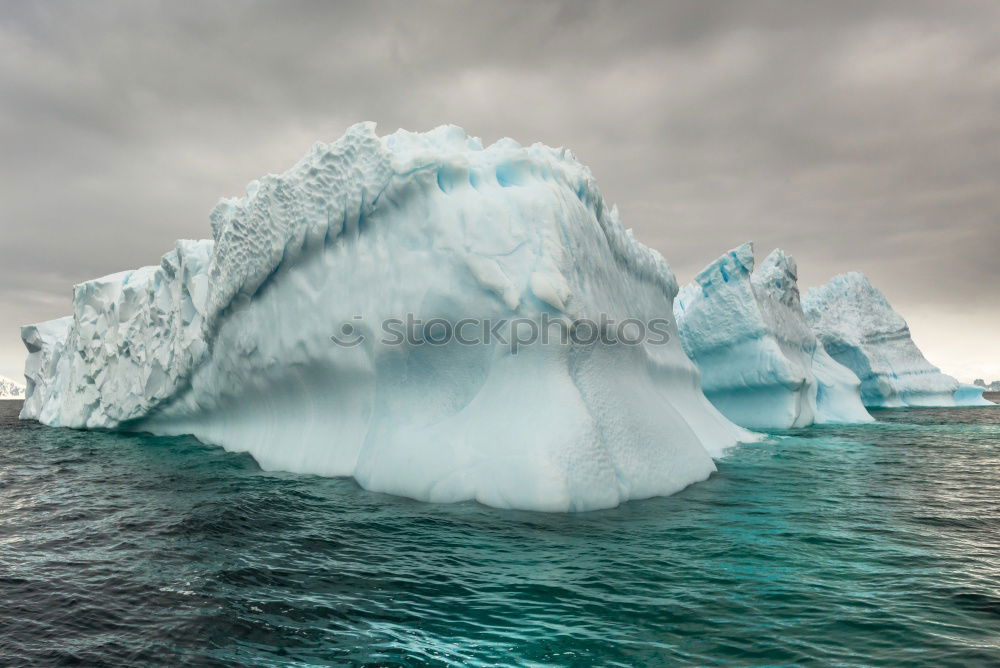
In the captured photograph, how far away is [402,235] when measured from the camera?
1042 cm

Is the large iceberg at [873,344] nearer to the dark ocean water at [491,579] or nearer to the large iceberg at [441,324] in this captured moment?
the large iceberg at [441,324]

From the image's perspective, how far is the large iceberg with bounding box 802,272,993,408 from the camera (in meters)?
39.9

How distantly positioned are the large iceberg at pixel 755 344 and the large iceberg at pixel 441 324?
10.9 m

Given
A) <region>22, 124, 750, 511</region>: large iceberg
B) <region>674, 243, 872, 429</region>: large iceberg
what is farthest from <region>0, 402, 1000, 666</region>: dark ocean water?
<region>674, 243, 872, 429</region>: large iceberg

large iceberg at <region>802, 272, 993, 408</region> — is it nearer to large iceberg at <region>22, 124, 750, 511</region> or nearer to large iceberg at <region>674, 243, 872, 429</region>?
large iceberg at <region>674, 243, 872, 429</region>

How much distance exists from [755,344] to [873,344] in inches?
965

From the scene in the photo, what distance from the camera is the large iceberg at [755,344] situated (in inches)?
944

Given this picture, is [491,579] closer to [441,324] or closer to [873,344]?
[441,324]

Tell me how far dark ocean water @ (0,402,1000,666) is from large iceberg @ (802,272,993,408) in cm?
3369

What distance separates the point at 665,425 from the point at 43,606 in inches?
340

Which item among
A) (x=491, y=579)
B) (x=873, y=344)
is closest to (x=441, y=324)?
(x=491, y=579)

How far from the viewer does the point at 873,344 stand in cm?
4259

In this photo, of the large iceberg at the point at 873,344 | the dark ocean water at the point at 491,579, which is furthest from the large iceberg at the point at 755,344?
the dark ocean water at the point at 491,579

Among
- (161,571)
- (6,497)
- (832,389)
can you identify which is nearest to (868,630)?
(161,571)
